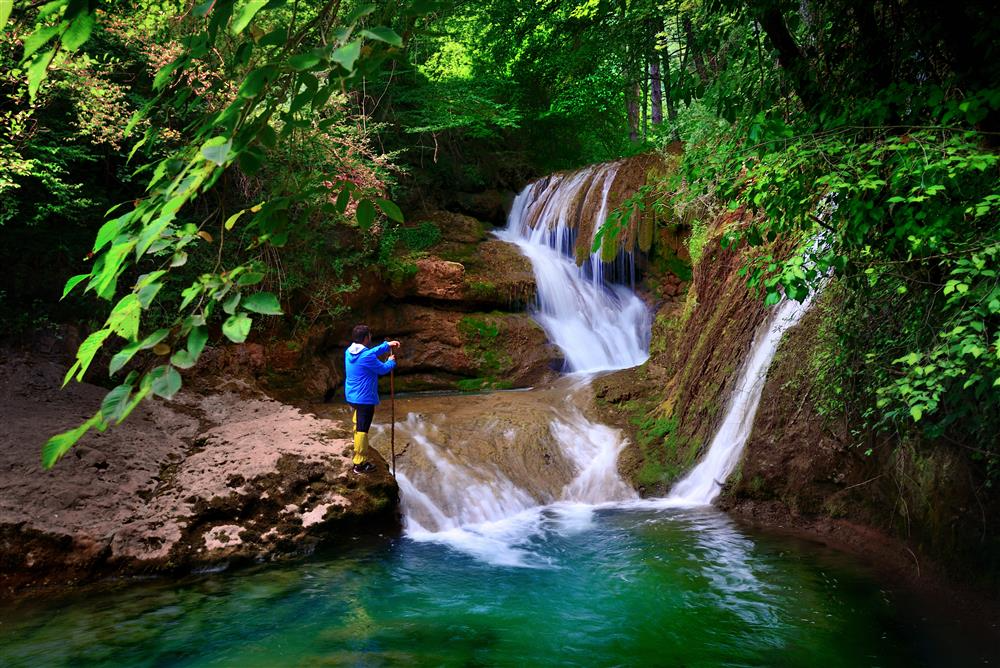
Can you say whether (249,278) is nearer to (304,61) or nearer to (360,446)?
(304,61)

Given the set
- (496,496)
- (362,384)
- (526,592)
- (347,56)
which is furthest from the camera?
(496,496)

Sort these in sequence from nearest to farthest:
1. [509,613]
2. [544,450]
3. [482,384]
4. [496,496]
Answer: [509,613] → [496,496] → [544,450] → [482,384]

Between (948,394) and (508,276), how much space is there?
10.4 metres

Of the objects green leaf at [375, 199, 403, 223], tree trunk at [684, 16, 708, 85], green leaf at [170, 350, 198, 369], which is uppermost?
tree trunk at [684, 16, 708, 85]

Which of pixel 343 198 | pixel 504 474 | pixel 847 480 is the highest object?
pixel 343 198

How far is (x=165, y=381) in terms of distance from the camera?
1.26 metres

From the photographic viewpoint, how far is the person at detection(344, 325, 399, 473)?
7.77 metres

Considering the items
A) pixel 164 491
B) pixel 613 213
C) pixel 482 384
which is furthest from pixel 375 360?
pixel 482 384

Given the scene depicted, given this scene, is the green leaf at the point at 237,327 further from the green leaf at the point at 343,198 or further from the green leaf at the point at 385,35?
the green leaf at the point at 385,35

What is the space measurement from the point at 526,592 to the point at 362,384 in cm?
322

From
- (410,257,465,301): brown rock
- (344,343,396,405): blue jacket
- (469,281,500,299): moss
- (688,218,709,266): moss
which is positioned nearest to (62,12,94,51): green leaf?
(344,343,396,405): blue jacket

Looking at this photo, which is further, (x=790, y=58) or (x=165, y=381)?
(x=790, y=58)

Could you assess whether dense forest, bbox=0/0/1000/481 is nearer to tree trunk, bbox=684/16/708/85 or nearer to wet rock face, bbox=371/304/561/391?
tree trunk, bbox=684/16/708/85

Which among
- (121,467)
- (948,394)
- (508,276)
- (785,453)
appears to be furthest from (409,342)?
(948,394)
